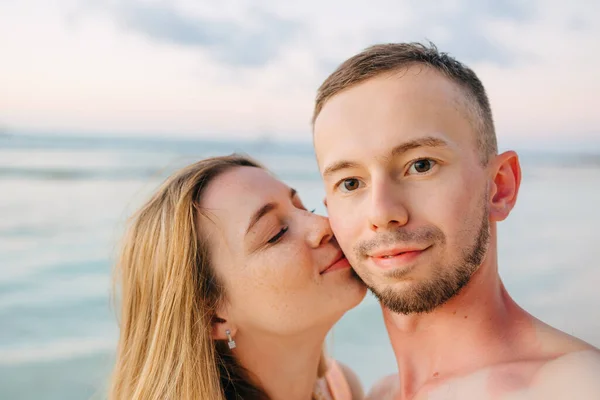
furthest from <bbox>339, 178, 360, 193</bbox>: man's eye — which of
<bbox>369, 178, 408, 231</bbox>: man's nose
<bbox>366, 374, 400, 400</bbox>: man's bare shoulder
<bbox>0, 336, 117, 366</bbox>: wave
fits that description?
<bbox>0, 336, 117, 366</bbox>: wave

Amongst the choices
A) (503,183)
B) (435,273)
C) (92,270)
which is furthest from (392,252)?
(92,270)

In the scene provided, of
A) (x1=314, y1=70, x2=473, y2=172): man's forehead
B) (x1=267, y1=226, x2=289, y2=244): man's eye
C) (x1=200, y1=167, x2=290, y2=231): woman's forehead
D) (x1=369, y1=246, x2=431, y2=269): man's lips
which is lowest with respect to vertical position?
(x1=267, y1=226, x2=289, y2=244): man's eye

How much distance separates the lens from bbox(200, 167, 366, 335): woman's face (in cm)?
277

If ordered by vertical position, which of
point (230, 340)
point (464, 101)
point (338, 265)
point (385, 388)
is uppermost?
point (464, 101)

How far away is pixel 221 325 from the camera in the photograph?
9.84ft

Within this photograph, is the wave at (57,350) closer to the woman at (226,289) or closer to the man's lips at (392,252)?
the woman at (226,289)

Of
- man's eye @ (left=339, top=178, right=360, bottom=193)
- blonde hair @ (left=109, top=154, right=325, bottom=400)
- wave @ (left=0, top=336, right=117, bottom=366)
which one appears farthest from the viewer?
wave @ (left=0, top=336, right=117, bottom=366)

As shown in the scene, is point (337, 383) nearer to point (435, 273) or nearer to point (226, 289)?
point (226, 289)

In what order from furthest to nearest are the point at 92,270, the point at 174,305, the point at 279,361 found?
the point at 92,270 < the point at 279,361 < the point at 174,305

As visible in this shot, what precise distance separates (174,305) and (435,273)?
1.19 meters

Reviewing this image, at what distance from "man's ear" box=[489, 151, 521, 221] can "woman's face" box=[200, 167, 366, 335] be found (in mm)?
679

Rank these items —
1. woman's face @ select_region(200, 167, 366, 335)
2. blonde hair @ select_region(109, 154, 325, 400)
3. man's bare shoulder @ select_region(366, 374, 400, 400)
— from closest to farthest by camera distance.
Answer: woman's face @ select_region(200, 167, 366, 335), blonde hair @ select_region(109, 154, 325, 400), man's bare shoulder @ select_region(366, 374, 400, 400)

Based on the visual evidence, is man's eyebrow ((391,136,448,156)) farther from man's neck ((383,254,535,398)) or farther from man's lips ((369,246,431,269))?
man's neck ((383,254,535,398))

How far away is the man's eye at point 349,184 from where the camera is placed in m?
2.41
